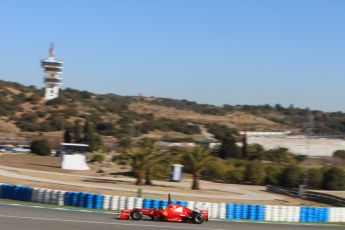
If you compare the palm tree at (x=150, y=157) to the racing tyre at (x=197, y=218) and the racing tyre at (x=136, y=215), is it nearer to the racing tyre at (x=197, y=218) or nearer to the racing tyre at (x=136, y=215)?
the racing tyre at (x=197, y=218)

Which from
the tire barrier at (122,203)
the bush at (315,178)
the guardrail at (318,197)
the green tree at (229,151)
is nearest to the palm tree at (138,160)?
the guardrail at (318,197)

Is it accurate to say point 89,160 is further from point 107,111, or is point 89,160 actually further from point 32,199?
point 107,111

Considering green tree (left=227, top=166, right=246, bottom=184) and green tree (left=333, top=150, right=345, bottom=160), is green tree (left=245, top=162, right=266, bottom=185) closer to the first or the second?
green tree (left=227, top=166, right=246, bottom=184)

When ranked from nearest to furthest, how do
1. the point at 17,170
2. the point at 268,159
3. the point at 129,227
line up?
the point at 129,227, the point at 17,170, the point at 268,159

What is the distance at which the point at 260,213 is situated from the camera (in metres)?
30.3

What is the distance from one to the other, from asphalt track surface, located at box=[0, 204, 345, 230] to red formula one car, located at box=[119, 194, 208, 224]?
0.38m

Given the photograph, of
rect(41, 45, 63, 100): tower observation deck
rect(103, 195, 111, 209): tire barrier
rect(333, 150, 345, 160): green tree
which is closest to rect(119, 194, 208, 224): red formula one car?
rect(103, 195, 111, 209): tire barrier

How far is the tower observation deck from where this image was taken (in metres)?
174

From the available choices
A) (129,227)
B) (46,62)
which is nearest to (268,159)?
(129,227)

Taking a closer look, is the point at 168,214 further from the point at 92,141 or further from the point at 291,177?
the point at 92,141

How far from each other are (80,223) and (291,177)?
42.4m

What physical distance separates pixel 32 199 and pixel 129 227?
10.9 metres

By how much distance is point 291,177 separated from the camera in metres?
63.2

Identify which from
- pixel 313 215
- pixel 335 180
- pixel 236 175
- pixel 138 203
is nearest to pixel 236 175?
pixel 236 175
